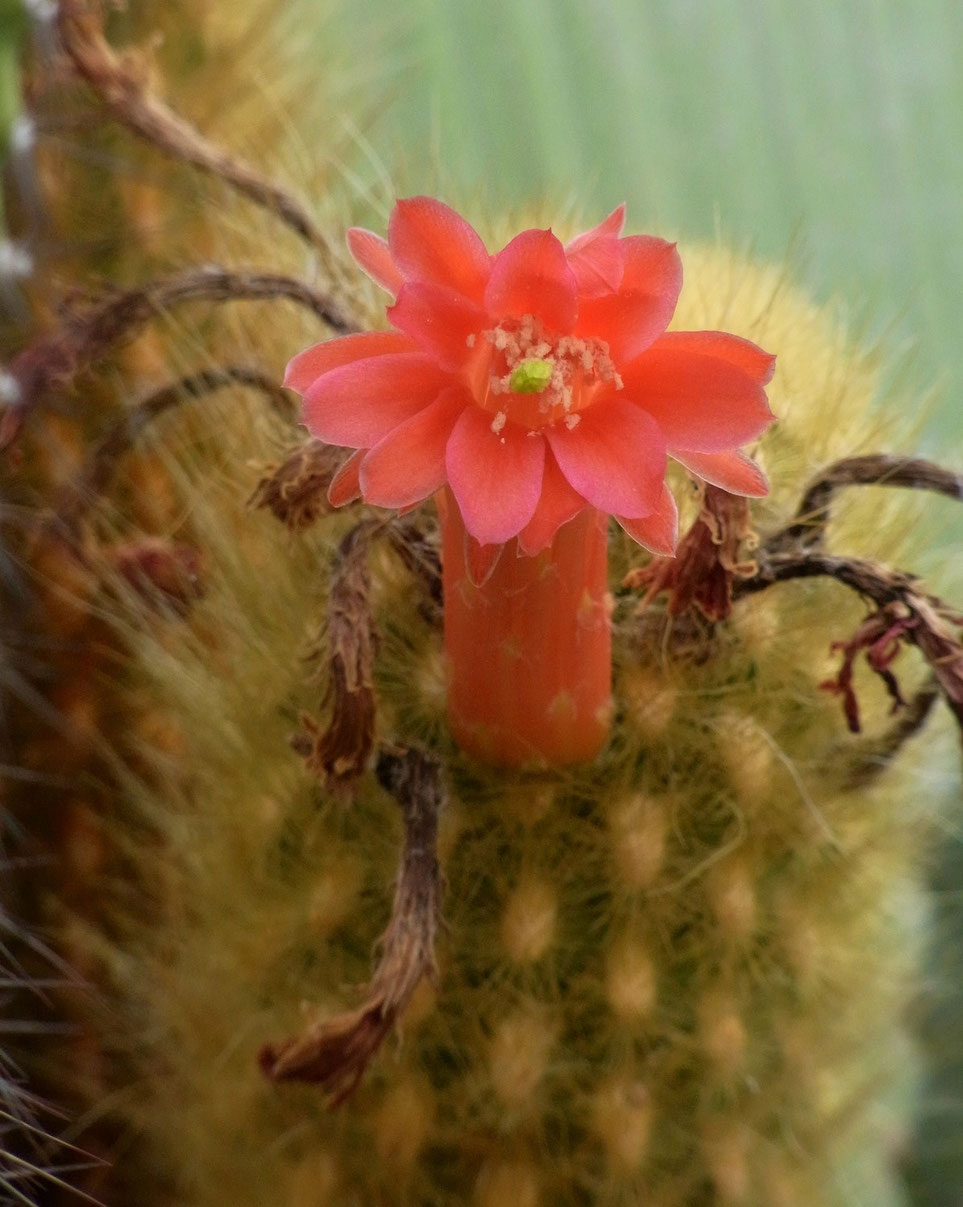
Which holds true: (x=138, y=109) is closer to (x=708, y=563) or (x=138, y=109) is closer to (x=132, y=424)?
(x=132, y=424)

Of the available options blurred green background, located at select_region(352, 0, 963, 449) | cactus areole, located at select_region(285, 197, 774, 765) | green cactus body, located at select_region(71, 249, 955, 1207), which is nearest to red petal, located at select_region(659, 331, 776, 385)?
cactus areole, located at select_region(285, 197, 774, 765)

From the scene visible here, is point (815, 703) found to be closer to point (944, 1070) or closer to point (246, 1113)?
point (246, 1113)

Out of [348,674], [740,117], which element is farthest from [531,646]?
[740,117]

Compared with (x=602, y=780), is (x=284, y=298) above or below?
above

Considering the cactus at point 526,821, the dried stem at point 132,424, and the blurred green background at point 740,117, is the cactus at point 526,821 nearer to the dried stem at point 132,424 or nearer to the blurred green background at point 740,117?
the dried stem at point 132,424

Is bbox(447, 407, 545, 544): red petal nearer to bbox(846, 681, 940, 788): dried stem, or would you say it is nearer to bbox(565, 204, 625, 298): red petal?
bbox(565, 204, 625, 298): red petal

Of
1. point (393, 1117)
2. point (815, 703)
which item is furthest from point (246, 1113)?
point (815, 703)
